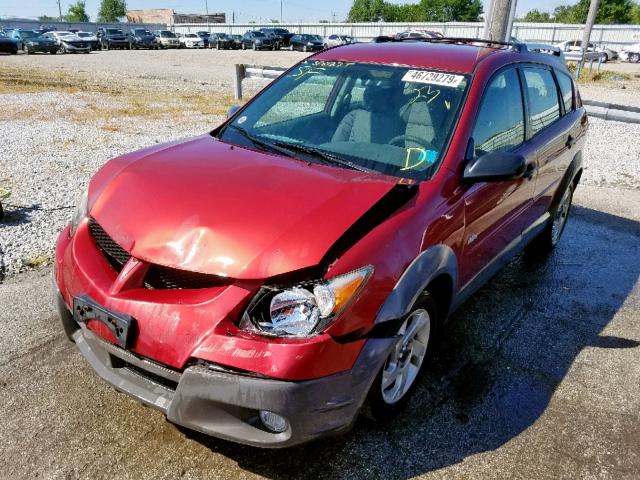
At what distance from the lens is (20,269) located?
14.0 feet

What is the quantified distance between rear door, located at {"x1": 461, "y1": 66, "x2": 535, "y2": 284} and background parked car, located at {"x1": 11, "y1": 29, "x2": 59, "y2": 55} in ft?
121

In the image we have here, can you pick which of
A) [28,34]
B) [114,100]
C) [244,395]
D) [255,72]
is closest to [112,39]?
[28,34]

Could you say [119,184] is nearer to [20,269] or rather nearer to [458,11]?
[20,269]

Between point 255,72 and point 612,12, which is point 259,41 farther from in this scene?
point 612,12

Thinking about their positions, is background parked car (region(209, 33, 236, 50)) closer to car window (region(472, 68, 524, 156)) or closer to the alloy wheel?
car window (region(472, 68, 524, 156))

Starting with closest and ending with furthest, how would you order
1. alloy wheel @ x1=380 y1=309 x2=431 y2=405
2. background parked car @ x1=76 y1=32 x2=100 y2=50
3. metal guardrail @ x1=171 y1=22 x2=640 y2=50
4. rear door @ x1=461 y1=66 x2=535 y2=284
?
alloy wheel @ x1=380 y1=309 x2=431 y2=405
rear door @ x1=461 y1=66 x2=535 y2=284
background parked car @ x1=76 y1=32 x2=100 y2=50
metal guardrail @ x1=171 y1=22 x2=640 y2=50

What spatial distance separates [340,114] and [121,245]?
169 centimetres

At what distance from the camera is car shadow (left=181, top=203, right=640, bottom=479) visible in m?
2.53

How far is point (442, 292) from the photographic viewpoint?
2969mm

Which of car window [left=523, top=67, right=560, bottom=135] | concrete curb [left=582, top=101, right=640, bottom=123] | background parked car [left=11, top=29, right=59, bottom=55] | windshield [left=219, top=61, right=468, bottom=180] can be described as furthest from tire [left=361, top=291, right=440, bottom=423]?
background parked car [left=11, top=29, right=59, bottom=55]

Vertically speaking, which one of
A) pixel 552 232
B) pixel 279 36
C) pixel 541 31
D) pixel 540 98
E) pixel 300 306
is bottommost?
pixel 552 232

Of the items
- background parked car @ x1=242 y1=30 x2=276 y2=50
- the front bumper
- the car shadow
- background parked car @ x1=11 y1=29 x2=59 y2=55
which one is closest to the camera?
the front bumper

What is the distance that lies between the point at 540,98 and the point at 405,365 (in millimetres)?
2537

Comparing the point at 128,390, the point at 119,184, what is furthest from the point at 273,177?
the point at 128,390
